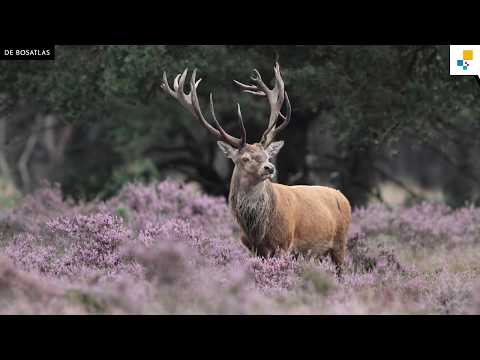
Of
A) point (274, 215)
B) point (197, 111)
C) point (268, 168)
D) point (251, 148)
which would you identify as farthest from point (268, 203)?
point (197, 111)

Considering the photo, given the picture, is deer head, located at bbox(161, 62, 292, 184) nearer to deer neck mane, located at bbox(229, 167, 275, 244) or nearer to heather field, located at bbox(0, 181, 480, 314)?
deer neck mane, located at bbox(229, 167, 275, 244)

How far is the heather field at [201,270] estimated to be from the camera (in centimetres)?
680

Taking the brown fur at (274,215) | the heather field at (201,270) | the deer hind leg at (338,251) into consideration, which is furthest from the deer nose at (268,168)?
the deer hind leg at (338,251)

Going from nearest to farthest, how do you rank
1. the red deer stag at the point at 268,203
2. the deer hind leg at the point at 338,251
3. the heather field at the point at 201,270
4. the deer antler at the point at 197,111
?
the heather field at the point at 201,270, the red deer stag at the point at 268,203, the deer antler at the point at 197,111, the deer hind leg at the point at 338,251

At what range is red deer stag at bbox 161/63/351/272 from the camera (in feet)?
29.3

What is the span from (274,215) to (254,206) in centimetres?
24

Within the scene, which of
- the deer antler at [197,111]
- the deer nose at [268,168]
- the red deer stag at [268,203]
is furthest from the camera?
the deer antler at [197,111]

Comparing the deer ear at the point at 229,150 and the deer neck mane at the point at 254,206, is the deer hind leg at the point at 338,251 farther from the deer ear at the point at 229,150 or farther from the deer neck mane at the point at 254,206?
the deer ear at the point at 229,150

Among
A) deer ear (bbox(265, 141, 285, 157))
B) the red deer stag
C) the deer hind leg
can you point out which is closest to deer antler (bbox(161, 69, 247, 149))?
the red deer stag

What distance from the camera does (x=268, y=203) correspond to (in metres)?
8.98

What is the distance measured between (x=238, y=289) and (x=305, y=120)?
950cm

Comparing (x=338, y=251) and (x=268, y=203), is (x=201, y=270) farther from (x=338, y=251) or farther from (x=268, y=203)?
(x=338, y=251)

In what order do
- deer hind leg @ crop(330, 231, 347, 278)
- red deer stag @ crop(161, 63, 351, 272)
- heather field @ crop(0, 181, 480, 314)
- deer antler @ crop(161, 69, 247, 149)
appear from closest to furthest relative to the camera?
heather field @ crop(0, 181, 480, 314), red deer stag @ crop(161, 63, 351, 272), deer antler @ crop(161, 69, 247, 149), deer hind leg @ crop(330, 231, 347, 278)
